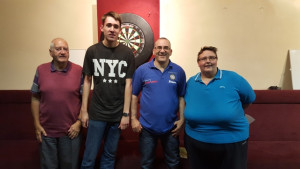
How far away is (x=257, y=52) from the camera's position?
277 centimetres

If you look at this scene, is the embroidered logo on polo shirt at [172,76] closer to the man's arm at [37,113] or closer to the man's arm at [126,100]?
the man's arm at [126,100]

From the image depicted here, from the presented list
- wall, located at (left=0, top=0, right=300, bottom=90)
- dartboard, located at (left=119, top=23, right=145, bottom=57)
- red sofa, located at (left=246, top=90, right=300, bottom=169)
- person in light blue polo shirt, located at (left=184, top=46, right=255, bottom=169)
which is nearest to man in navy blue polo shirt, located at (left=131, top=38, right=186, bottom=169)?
person in light blue polo shirt, located at (left=184, top=46, right=255, bottom=169)

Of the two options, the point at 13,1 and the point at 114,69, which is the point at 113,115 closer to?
the point at 114,69

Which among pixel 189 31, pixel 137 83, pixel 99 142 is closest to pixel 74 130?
pixel 99 142

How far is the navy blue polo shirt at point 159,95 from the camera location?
157 centimetres

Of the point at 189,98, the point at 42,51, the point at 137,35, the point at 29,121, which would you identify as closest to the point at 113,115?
the point at 189,98

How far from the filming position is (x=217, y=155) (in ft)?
4.63

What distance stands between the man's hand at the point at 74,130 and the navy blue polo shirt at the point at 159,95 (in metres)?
0.55

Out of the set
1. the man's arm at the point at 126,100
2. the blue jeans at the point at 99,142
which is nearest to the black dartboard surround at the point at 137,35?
the man's arm at the point at 126,100

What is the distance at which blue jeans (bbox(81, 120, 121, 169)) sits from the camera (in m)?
Result: 1.63

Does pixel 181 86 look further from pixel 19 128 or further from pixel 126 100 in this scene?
pixel 19 128

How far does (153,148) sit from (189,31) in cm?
175

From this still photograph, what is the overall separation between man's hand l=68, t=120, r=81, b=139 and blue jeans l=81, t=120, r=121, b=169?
0.31 ft

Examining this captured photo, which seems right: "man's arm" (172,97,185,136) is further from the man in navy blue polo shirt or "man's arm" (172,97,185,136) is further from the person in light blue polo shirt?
the person in light blue polo shirt
